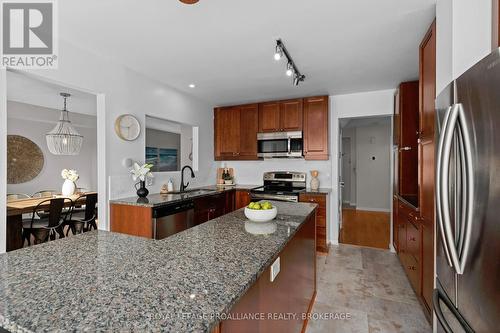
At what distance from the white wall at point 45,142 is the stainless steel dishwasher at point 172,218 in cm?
414

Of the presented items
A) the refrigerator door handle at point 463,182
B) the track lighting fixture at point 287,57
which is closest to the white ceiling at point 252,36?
the track lighting fixture at point 287,57

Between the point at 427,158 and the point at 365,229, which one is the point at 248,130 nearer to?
the point at 427,158

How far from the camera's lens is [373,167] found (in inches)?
258

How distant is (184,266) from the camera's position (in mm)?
912

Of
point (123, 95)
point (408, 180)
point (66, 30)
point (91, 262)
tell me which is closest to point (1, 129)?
point (66, 30)

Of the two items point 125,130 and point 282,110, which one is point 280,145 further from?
point 125,130

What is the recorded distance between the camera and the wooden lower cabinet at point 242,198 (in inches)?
160

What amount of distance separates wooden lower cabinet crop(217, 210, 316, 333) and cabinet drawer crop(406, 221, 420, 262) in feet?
3.02

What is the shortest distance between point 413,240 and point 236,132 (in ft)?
10.3

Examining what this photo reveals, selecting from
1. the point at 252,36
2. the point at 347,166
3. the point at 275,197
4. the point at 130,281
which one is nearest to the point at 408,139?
the point at 275,197

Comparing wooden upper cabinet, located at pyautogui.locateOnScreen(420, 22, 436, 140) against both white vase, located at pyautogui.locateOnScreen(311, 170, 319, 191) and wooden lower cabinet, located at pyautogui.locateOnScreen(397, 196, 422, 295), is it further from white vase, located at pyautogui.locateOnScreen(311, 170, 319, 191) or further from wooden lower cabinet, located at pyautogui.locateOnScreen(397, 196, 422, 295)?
white vase, located at pyautogui.locateOnScreen(311, 170, 319, 191)

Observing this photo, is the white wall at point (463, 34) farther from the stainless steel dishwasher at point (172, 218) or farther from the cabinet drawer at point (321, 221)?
the stainless steel dishwasher at point (172, 218)

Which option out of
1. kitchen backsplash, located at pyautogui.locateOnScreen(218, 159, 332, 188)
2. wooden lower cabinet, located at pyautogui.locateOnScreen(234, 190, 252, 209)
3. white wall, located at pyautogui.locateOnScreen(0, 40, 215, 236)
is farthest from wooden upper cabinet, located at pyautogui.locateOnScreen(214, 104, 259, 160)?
white wall, located at pyautogui.locateOnScreen(0, 40, 215, 236)

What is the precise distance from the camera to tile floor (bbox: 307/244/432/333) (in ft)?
6.49
